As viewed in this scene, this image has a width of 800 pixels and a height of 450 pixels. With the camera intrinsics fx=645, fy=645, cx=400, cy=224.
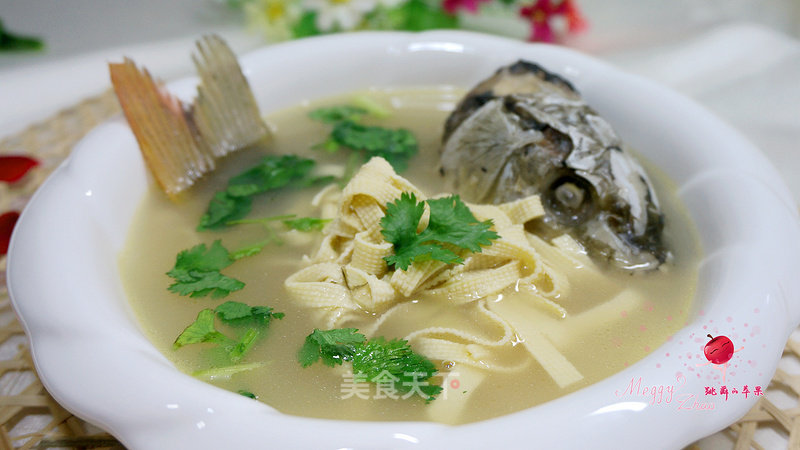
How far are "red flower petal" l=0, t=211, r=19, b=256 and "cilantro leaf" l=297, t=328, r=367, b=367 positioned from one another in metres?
1.11

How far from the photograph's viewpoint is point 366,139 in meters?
2.48

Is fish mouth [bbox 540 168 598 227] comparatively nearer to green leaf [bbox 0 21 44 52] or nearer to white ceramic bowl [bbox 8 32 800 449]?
white ceramic bowl [bbox 8 32 800 449]

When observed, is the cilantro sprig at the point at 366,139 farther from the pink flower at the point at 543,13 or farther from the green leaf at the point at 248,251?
the pink flower at the point at 543,13

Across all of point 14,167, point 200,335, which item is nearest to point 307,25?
point 14,167

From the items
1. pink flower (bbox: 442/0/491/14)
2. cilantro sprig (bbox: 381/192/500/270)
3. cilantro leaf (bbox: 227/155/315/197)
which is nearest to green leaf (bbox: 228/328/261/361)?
cilantro sprig (bbox: 381/192/500/270)

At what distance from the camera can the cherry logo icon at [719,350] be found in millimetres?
1344

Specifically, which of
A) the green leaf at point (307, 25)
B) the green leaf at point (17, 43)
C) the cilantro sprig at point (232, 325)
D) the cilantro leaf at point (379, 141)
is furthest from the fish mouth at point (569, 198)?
the green leaf at point (17, 43)

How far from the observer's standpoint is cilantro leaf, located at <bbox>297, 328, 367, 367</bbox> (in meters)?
1.58

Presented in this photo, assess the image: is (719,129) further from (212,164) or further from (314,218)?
(212,164)

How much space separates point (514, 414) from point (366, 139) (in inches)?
58.0

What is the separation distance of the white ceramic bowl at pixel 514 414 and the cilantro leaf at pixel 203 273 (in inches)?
6.5

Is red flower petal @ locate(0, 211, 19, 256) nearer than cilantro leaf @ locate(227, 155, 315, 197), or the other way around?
red flower petal @ locate(0, 211, 19, 256)

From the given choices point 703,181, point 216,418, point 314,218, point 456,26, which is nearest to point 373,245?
point 314,218

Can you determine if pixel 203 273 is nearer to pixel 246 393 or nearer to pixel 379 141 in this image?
pixel 246 393
